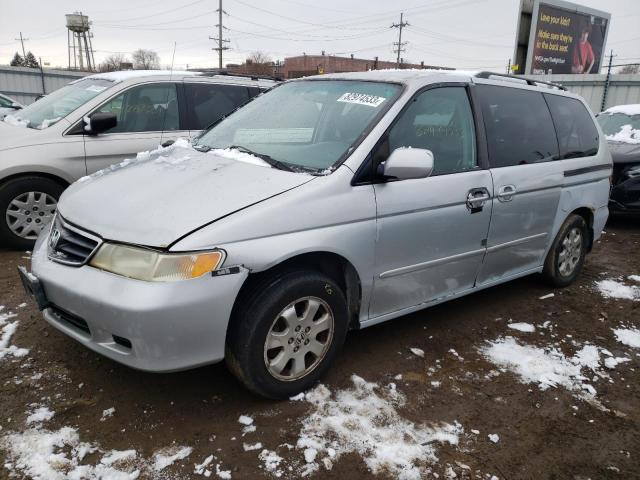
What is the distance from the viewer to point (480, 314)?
4.05 m

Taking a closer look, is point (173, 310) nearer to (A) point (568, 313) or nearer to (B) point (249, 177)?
(B) point (249, 177)

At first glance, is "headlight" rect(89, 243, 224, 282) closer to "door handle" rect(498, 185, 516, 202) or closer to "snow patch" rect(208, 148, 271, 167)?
"snow patch" rect(208, 148, 271, 167)

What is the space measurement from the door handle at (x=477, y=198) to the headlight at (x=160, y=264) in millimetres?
1793

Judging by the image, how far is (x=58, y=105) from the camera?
5383 mm

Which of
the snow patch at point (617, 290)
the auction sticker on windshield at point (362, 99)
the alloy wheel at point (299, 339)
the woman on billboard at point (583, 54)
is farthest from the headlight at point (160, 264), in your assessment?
the woman on billboard at point (583, 54)

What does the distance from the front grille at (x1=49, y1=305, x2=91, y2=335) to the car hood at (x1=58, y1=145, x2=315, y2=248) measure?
44 centimetres

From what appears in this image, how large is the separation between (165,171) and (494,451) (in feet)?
7.60

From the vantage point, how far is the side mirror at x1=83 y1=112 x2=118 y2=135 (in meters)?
4.96

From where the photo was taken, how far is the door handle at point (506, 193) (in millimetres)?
3523

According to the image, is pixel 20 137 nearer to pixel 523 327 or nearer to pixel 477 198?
pixel 477 198

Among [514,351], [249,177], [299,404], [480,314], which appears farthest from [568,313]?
[249,177]

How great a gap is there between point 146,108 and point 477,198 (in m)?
3.84

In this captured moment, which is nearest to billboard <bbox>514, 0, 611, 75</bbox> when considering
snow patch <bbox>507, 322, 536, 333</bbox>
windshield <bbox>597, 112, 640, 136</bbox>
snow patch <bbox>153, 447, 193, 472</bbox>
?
windshield <bbox>597, 112, 640, 136</bbox>

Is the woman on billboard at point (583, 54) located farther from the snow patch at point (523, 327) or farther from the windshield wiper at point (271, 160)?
the windshield wiper at point (271, 160)
